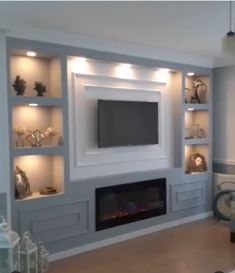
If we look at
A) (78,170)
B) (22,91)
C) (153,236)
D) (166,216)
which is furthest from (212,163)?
(22,91)

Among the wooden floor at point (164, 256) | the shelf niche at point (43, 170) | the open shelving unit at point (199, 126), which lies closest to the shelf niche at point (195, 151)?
the open shelving unit at point (199, 126)

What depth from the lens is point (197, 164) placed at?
20.3ft

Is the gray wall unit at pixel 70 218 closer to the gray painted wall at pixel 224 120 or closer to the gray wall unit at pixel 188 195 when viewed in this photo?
the gray wall unit at pixel 188 195

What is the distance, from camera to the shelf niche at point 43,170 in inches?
172

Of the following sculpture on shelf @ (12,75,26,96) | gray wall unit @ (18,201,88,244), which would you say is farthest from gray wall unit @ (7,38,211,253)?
sculpture on shelf @ (12,75,26,96)

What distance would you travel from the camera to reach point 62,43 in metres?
4.26

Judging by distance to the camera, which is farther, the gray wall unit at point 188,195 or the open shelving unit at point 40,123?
the gray wall unit at point 188,195

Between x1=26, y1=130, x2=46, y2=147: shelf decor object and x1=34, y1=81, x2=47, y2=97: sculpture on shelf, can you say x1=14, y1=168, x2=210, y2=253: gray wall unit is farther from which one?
x1=34, y1=81, x2=47, y2=97: sculpture on shelf

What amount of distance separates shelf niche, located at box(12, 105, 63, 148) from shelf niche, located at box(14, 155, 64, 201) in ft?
0.59

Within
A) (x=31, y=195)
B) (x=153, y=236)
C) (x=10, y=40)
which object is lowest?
(x=153, y=236)

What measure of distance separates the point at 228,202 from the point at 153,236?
1.44 metres

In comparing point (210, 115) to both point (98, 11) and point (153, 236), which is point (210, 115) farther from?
point (98, 11)

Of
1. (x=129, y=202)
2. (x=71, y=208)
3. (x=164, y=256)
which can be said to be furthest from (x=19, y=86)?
(x=164, y=256)

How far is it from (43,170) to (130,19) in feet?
6.66
